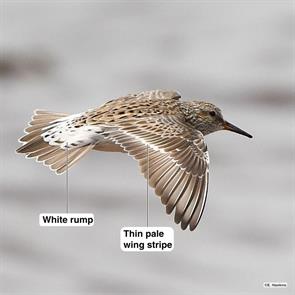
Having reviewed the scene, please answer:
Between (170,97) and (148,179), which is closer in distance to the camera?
(148,179)

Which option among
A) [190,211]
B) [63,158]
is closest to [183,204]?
[190,211]

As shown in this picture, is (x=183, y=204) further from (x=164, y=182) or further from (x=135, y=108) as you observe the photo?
(x=135, y=108)

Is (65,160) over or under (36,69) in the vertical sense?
under

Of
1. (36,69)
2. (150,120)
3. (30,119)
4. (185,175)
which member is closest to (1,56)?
(36,69)

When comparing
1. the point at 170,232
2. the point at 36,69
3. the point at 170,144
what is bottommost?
the point at 170,232

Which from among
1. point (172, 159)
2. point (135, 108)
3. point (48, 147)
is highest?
point (135, 108)

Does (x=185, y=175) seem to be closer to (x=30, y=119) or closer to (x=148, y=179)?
(x=148, y=179)

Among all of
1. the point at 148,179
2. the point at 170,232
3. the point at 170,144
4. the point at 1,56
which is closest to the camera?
the point at 148,179
